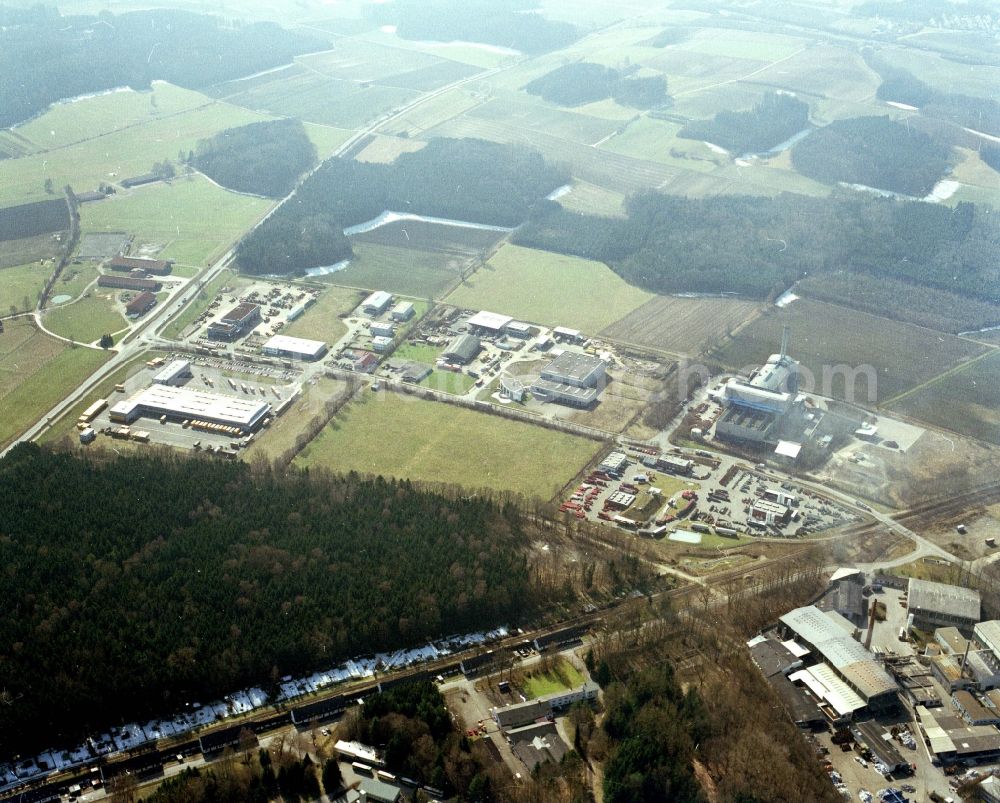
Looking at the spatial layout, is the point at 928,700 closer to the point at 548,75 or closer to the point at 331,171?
the point at 331,171

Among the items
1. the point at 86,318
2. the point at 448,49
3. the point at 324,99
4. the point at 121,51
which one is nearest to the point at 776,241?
the point at 86,318

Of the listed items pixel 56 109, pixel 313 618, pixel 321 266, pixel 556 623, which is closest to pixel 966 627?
pixel 556 623

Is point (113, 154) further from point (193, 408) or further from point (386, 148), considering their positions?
point (193, 408)

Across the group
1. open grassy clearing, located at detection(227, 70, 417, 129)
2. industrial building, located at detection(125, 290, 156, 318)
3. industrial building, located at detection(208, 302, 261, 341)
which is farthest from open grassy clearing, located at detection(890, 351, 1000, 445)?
open grassy clearing, located at detection(227, 70, 417, 129)

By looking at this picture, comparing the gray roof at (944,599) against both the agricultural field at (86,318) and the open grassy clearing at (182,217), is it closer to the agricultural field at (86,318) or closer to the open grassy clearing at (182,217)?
the agricultural field at (86,318)

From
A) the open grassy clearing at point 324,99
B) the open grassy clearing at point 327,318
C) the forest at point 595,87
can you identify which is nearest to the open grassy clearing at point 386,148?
the open grassy clearing at point 324,99
